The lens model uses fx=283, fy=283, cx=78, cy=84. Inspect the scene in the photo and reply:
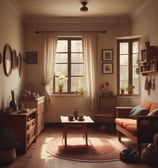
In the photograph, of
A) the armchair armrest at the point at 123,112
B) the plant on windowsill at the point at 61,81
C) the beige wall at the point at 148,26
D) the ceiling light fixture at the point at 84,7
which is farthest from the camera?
the plant on windowsill at the point at 61,81

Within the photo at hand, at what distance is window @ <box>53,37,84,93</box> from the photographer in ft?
25.7

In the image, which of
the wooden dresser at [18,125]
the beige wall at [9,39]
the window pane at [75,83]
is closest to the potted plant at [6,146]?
A: the wooden dresser at [18,125]

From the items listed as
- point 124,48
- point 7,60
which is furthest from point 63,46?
point 7,60

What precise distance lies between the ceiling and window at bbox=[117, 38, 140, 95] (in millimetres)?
832

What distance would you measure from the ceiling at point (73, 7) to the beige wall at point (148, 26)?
163 mm

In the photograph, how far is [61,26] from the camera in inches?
303

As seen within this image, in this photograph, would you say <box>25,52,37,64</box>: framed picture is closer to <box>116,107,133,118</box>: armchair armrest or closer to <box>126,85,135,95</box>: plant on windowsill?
<box>126,85,135,95</box>: plant on windowsill

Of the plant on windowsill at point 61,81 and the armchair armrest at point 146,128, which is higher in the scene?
the plant on windowsill at point 61,81

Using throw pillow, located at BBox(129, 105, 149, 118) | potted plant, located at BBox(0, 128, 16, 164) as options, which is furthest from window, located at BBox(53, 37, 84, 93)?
potted plant, located at BBox(0, 128, 16, 164)

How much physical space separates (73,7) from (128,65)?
87.4 inches

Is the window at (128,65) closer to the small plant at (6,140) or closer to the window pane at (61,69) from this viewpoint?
the window pane at (61,69)

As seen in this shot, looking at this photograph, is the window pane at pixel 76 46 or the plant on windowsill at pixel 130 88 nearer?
the plant on windowsill at pixel 130 88

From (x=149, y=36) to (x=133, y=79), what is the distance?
5.62 feet

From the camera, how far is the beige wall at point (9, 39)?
5270 mm
